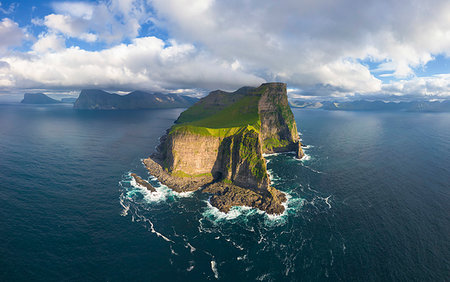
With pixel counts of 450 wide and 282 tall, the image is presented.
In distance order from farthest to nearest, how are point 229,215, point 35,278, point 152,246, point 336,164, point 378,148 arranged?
point 378,148 → point 336,164 → point 229,215 → point 152,246 → point 35,278

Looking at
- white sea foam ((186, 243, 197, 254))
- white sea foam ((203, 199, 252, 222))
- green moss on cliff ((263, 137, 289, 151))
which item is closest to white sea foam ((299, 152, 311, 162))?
green moss on cliff ((263, 137, 289, 151))

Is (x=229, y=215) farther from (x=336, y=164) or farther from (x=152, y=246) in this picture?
(x=336, y=164)

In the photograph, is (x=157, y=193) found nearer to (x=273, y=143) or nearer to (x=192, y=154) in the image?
(x=192, y=154)

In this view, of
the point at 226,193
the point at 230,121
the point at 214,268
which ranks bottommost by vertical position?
the point at 214,268

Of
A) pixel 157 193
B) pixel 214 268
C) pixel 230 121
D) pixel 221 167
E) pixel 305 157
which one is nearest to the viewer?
pixel 214 268

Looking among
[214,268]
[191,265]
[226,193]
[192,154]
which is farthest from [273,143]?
[191,265]

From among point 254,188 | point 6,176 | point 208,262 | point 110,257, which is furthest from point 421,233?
point 6,176

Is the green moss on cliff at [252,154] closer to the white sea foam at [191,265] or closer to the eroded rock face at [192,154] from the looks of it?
the eroded rock face at [192,154]

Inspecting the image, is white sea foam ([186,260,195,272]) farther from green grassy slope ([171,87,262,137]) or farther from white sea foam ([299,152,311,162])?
white sea foam ([299,152,311,162])
